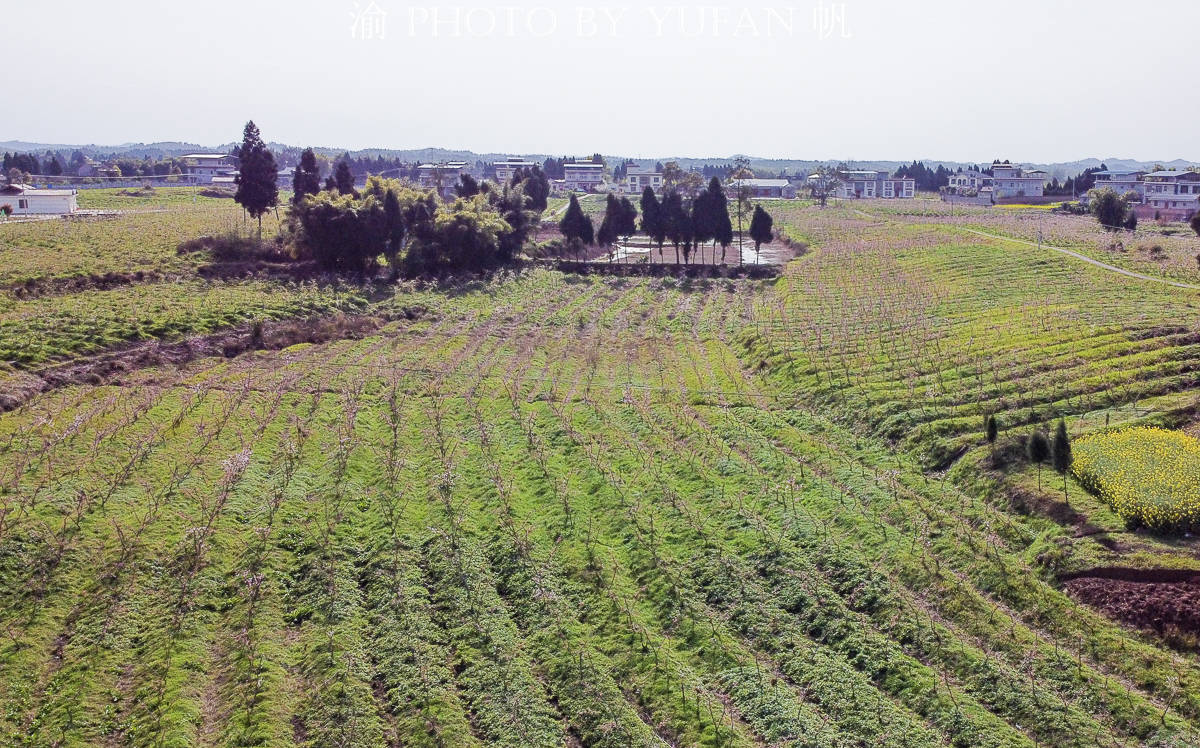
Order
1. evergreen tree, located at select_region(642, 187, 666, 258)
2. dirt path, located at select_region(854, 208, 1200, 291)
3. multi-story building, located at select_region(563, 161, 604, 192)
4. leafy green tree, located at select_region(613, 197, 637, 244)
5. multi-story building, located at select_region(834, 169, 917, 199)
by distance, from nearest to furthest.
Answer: dirt path, located at select_region(854, 208, 1200, 291)
evergreen tree, located at select_region(642, 187, 666, 258)
leafy green tree, located at select_region(613, 197, 637, 244)
multi-story building, located at select_region(834, 169, 917, 199)
multi-story building, located at select_region(563, 161, 604, 192)

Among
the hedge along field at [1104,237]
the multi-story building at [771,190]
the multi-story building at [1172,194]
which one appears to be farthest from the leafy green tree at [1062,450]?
the multi-story building at [771,190]

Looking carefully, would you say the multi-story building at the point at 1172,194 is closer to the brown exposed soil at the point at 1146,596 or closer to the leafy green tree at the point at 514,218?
the leafy green tree at the point at 514,218

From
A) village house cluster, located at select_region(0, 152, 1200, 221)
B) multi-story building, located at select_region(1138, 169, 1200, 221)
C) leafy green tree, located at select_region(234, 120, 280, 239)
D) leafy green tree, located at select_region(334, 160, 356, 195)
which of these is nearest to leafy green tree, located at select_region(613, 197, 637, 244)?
village house cluster, located at select_region(0, 152, 1200, 221)

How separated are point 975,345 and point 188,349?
1097 inches

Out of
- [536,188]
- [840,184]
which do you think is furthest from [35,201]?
[840,184]

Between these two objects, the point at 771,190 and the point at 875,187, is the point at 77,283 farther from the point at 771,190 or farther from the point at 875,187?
the point at 875,187

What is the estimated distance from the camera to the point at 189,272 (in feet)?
148

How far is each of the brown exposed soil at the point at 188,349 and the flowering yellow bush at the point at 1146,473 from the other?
90.5 ft

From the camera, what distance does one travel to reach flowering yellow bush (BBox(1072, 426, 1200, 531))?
17219 mm

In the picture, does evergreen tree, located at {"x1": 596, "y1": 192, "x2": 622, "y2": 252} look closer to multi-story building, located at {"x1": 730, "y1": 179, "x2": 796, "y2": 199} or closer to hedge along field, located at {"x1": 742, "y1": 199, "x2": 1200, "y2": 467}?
hedge along field, located at {"x1": 742, "y1": 199, "x2": 1200, "y2": 467}

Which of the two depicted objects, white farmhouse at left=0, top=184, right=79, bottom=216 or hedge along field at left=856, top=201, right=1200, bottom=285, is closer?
hedge along field at left=856, top=201, right=1200, bottom=285

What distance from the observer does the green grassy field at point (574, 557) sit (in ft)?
44.1

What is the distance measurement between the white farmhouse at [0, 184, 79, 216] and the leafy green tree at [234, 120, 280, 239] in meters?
22.3

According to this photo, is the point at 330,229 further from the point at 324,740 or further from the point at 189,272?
the point at 324,740
